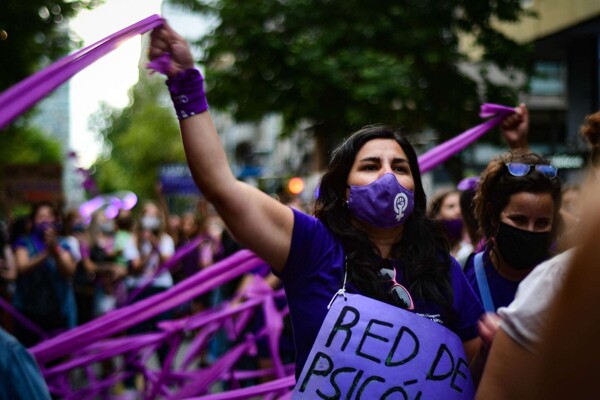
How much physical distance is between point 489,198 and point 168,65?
4.88ft

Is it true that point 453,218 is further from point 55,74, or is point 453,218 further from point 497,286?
point 55,74

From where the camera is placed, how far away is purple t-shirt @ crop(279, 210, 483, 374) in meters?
2.28

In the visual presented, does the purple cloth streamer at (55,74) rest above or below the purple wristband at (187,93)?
above

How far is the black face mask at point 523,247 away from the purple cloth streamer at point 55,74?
146cm

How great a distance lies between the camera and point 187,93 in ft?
7.18

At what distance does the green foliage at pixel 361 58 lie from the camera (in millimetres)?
13609

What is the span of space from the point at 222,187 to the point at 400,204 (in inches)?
22.9

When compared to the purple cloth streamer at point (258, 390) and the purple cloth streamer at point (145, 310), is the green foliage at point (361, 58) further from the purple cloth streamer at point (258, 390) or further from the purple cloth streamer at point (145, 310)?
the purple cloth streamer at point (258, 390)

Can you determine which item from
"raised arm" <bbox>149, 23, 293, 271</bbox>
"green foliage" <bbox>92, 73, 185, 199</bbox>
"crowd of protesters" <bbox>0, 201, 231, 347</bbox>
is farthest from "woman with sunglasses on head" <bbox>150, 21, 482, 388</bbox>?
"green foliage" <bbox>92, 73, 185, 199</bbox>

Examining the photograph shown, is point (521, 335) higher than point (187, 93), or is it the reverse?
point (187, 93)

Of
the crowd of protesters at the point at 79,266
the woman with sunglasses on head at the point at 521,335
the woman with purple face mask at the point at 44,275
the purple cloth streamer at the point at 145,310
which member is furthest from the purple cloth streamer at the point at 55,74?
the woman with purple face mask at the point at 44,275

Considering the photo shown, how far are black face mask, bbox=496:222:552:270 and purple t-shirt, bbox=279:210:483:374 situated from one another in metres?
0.69

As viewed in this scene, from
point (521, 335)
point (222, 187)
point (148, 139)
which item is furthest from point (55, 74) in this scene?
point (148, 139)

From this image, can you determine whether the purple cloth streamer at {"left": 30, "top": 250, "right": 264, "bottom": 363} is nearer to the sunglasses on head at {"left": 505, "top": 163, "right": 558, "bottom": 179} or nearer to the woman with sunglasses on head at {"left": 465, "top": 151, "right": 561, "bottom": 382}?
the woman with sunglasses on head at {"left": 465, "top": 151, "right": 561, "bottom": 382}
